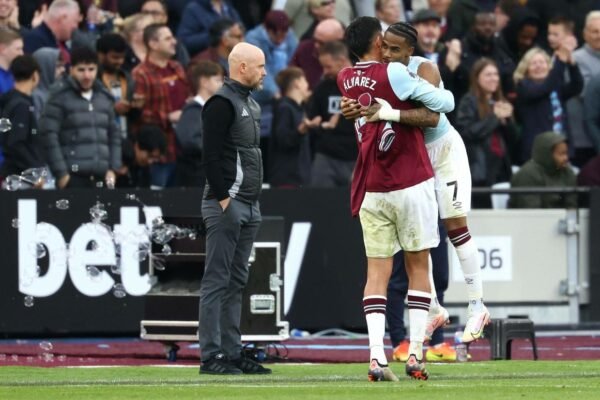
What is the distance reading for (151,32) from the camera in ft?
62.8

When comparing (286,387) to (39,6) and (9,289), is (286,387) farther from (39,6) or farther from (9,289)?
(39,6)

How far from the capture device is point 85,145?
17.9 metres

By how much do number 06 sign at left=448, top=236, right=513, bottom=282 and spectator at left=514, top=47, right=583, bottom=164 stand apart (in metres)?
2.45

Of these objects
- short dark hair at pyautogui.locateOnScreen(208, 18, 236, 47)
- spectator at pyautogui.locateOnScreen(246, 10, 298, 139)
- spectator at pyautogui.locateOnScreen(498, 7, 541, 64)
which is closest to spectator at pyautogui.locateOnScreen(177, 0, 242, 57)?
spectator at pyautogui.locateOnScreen(246, 10, 298, 139)

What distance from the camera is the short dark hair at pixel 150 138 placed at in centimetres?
1873

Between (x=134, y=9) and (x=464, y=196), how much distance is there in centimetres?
873

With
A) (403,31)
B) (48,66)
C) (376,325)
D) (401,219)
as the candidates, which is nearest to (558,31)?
(48,66)

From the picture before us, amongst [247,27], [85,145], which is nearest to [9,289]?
[85,145]

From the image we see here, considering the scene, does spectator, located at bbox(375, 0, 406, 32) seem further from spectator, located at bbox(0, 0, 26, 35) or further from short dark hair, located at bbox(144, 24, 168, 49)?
spectator, located at bbox(0, 0, 26, 35)

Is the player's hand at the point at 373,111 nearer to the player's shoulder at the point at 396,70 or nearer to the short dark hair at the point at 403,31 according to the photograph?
the player's shoulder at the point at 396,70

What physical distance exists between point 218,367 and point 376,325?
1686mm

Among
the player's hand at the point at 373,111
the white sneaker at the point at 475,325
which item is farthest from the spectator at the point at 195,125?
the player's hand at the point at 373,111

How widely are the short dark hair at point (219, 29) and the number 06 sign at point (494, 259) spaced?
4.01 meters

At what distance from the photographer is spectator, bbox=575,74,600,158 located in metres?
20.5
